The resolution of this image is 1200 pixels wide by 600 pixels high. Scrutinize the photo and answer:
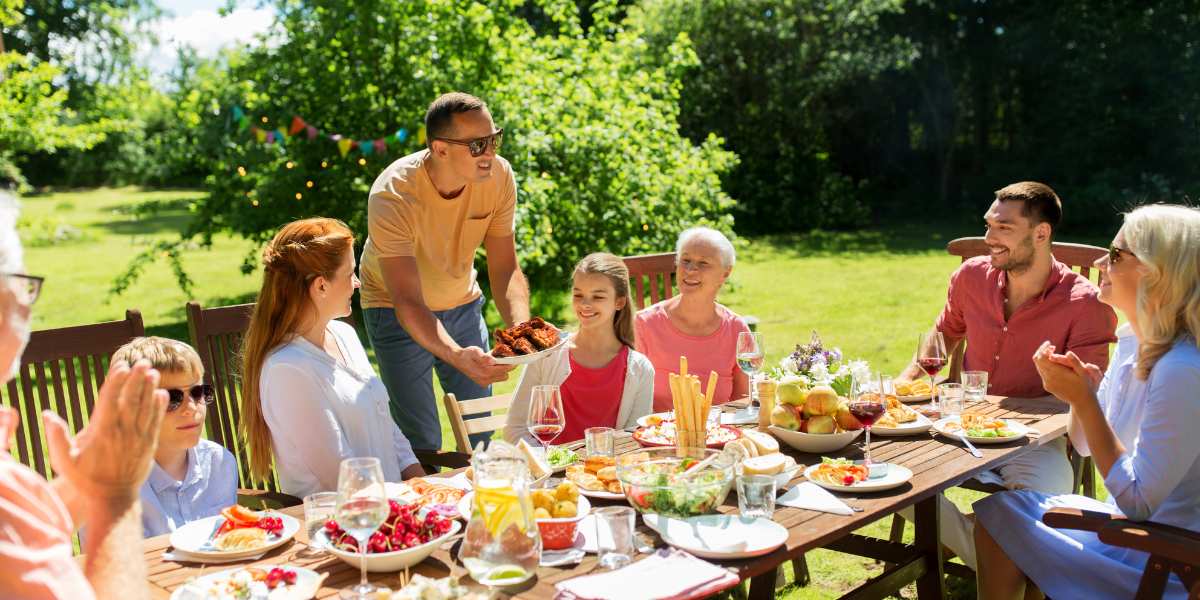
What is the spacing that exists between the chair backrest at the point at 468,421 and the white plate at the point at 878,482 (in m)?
1.45

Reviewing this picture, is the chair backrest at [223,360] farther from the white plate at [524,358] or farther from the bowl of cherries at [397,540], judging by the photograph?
the bowl of cherries at [397,540]

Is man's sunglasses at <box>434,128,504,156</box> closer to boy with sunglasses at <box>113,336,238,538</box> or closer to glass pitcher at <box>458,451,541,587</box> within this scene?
boy with sunglasses at <box>113,336,238,538</box>

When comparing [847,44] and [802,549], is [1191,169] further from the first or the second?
[802,549]

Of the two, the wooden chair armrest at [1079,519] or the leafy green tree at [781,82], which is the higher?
the leafy green tree at [781,82]

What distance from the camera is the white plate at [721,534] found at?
2.51 m

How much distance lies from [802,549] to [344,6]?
8496 mm

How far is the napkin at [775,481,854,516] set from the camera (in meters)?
2.88

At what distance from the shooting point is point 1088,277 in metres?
5.31

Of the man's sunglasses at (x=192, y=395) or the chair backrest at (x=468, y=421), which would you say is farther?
the chair backrest at (x=468, y=421)

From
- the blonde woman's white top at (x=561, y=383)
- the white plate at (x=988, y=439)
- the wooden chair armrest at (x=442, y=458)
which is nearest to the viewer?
the white plate at (x=988, y=439)

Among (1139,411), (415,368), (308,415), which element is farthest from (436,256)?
(1139,411)

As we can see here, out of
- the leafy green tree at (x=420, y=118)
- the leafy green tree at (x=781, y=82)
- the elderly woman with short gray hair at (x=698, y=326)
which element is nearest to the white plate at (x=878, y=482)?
the elderly woman with short gray hair at (x=698, y=326)

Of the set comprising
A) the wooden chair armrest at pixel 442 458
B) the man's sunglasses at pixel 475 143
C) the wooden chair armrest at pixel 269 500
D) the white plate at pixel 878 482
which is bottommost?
the wooden chair armrest at pixel 442 458

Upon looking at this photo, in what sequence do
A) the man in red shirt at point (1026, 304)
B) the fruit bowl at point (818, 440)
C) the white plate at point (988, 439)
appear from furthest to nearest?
the man in red shirt at point (1026, 304)
the white plate at point (988, 439)
the fruit bowl at point (818, 440)
